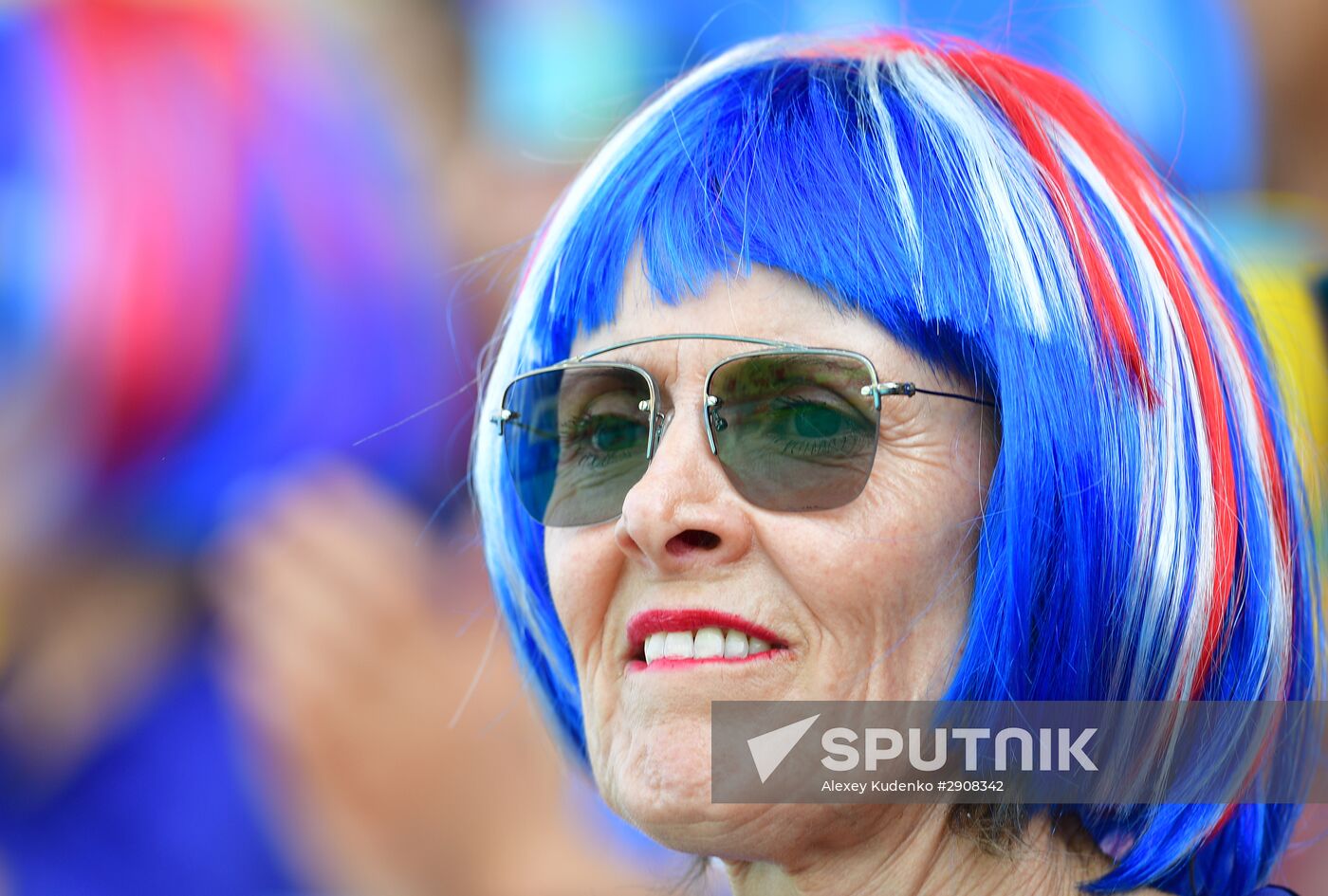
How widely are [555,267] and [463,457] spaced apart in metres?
1.37

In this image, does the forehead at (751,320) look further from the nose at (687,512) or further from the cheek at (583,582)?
the cheek at (583,582)

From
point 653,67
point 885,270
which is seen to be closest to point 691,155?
point 885,270

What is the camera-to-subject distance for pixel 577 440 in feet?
6.26

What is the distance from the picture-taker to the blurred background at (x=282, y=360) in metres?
2.79

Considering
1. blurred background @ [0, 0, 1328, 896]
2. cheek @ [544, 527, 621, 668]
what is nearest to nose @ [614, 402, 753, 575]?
cheek @ [544, 527, 621, 668]

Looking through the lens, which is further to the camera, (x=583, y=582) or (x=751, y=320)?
(x=583, y=582)

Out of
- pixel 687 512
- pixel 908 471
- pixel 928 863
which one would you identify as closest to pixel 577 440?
pixel 687 512

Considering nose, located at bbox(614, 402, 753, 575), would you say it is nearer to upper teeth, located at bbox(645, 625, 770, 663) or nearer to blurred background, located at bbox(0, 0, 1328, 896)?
upper teeth, located at bbox(645, 625, 770, 663)

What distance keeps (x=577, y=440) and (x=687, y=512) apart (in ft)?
1.01

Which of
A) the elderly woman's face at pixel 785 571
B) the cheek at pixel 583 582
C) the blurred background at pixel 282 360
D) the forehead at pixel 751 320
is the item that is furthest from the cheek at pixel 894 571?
the blurred background at pixel 282 360

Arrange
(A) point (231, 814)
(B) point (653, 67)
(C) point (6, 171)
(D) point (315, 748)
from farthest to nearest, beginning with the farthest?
1. (B) point (653, 67)
2. (C) point (6, 171)
3. (A) point (231, 814)
4. (D) point (315, 748)

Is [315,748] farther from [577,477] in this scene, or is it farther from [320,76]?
[320,76]

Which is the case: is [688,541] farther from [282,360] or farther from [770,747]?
[282,360]

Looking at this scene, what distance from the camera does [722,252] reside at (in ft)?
5.70
